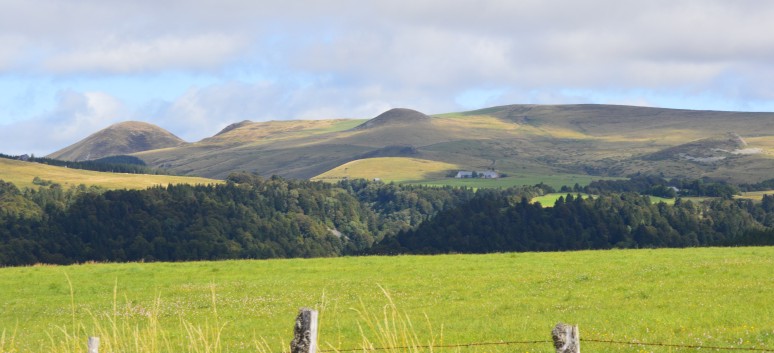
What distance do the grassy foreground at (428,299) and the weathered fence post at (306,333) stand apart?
7.42ft

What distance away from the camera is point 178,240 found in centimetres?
12219

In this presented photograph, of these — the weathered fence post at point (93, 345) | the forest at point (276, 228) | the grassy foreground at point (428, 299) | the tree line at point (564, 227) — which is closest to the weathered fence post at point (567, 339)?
the grassy foreground at point (428, 299)

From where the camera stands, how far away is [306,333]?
1068cm

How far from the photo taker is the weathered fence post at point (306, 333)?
34.6 ft

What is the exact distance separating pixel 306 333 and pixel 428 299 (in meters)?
23.4

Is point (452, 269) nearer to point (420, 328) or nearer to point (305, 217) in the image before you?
point (420, 328)

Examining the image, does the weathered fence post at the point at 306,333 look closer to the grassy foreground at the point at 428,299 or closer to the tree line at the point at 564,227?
the grassy foreground at the point at 428,299

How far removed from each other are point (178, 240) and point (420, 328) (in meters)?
100

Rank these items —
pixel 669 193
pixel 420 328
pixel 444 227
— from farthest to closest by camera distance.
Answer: pixel 669 193 → pixel 444 227 → pixel 420 328

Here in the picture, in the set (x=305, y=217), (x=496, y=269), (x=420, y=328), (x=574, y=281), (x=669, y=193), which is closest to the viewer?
(x=420, y=328)

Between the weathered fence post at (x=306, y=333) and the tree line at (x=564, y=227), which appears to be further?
the tree line at (x=564, y=227)

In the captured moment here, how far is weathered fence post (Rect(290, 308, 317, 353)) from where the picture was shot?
10555 mm

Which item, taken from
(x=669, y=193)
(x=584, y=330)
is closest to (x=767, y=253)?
(x=584, y=330)

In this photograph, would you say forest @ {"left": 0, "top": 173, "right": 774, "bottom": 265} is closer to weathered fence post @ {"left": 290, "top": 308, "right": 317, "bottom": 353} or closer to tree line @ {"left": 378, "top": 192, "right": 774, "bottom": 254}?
tree line @ {"left": 378, "top": 192, "right": 774, "bottom": 254}
